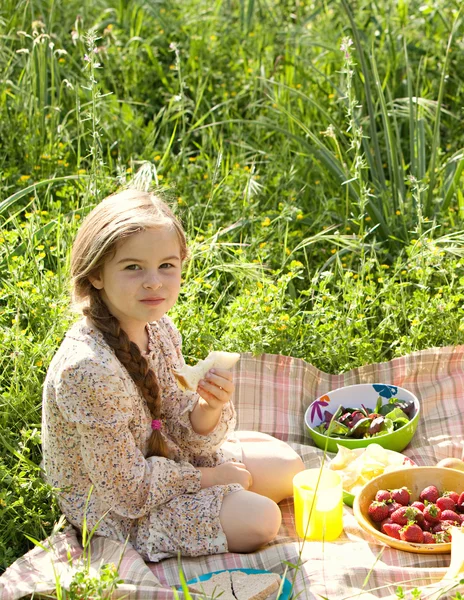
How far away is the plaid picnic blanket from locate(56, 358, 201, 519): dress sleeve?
0.14 m

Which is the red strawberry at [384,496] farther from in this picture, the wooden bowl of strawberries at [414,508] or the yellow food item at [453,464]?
the yellow food item at [453,464]

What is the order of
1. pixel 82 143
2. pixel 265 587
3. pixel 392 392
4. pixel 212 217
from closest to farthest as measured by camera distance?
pixel 265 587 → pixel 392 392 → pixel 212 217 → pixel 82 143

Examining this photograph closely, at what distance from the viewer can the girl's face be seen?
2242 mm

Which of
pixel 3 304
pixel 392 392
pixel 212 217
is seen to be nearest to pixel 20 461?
pixel 3 304

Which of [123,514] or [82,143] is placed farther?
[82,143]

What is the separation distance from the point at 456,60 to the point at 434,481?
2818 millimetres

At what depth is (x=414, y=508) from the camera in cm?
229

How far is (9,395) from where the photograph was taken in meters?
2.67

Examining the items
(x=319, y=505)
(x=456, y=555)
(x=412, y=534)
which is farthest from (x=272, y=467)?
(x=456, y=555)

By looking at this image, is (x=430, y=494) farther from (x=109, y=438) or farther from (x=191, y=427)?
(x=109, y=438)

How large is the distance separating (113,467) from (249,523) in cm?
39

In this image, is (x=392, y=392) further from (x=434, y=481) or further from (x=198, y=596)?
(x=198, y=596)

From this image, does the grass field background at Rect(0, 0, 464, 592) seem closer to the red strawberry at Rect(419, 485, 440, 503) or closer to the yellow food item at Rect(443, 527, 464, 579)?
the red strawberry at Rect(419, 485, 440, 503)

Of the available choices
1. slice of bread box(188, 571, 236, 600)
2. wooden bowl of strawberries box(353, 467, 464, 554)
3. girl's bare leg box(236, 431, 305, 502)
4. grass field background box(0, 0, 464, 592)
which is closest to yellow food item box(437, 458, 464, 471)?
wooden bowl of strawberries box(353, 467, 464, 554)
